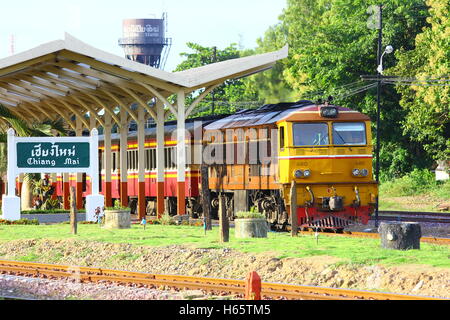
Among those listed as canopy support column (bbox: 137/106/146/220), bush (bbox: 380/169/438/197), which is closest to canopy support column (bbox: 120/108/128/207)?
canopy support column (bbox: 137/106/146/220)

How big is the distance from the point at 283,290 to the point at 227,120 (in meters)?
16.7

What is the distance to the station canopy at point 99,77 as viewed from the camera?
29562 millimetres

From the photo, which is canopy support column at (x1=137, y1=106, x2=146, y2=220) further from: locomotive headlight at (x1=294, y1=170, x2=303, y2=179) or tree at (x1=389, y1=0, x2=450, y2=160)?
tree at (x1=389, y1=0, x2=450, y2=160)

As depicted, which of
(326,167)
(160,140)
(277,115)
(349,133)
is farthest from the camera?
(160,140)

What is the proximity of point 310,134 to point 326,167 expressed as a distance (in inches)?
42.3

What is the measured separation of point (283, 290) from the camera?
16562 mm

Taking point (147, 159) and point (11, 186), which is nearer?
point (11, 186)

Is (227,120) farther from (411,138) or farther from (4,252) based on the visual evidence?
(411,138)

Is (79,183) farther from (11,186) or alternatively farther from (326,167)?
(326,167)

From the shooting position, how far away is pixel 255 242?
23125mm

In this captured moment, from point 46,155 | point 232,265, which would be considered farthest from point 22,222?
point 232,265

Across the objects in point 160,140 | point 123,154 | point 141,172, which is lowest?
point 141,172
